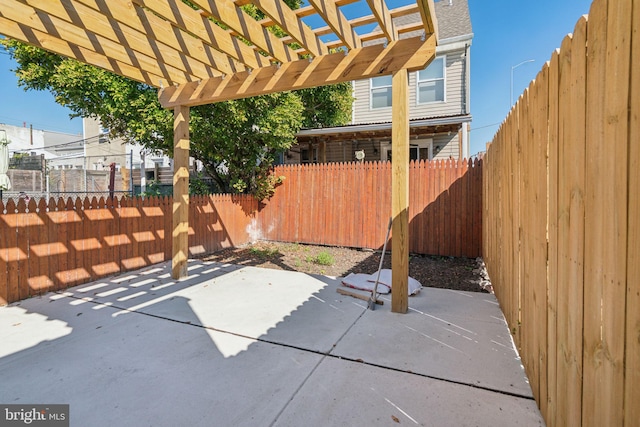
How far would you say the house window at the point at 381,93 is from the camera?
10.7m

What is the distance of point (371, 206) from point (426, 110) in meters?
4.89

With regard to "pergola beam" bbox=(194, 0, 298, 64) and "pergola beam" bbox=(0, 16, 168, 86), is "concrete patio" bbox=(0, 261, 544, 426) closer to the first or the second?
"pergola beam" bbox=(0, 16, 168, 86)

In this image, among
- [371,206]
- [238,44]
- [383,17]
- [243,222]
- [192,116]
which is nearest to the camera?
[383,17]

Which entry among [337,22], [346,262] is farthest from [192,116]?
[337,22]

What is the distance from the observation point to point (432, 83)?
10.1 metres

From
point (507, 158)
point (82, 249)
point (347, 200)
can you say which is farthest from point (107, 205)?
point (507, 158)

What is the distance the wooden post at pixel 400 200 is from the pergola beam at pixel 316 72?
0.19m

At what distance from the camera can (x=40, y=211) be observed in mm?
3975

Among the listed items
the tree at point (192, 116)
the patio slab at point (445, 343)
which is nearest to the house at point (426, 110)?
the tree at point (192, 116)

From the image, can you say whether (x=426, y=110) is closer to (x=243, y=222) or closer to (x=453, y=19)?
(x=453, y=19)

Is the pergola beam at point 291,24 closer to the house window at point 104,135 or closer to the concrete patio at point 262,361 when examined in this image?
the concrete patio at point 262,361

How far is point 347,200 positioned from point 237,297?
398cm

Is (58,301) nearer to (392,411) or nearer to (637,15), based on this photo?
(392,411)

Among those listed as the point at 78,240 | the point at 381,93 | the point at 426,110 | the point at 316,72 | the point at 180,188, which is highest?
the point at 381,93
